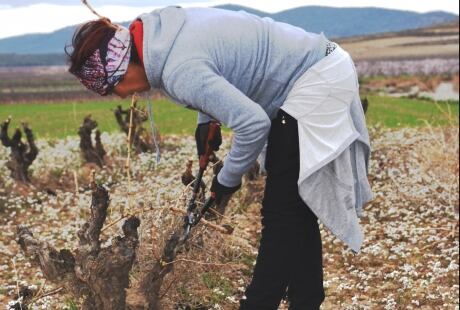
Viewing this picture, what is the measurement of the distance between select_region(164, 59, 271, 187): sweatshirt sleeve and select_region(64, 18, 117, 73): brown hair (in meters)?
0.36

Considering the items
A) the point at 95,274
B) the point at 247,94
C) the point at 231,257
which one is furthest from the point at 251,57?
the point at 231,257

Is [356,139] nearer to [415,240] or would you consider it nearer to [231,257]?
[231,257]

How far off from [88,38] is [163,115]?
45.0 ft

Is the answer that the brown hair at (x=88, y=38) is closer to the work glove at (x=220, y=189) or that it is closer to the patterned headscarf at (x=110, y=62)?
the patterned headscarf at (x=110, y=62)

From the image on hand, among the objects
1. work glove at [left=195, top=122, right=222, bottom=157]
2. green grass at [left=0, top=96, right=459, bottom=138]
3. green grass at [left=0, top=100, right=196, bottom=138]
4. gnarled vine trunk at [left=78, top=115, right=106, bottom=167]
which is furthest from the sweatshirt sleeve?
green grass at [left=0, top=96, right=459, bottom=138]

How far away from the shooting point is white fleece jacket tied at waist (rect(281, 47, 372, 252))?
3338mm

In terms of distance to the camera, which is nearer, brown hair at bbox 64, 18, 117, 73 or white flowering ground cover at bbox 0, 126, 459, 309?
brown hair at bbox 64, 18, 117, 73

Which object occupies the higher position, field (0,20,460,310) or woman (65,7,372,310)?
woman (65,7,372,310)

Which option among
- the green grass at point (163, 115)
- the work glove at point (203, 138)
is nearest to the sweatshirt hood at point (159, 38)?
the work glove at point (203, 138)

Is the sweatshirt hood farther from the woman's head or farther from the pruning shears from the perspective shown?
the pruning shears

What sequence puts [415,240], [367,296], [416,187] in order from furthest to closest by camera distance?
[416,187], [415,240], [367,296]

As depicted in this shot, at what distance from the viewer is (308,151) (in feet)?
10.9

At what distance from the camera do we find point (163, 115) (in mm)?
16812

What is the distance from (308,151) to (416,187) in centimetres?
545
